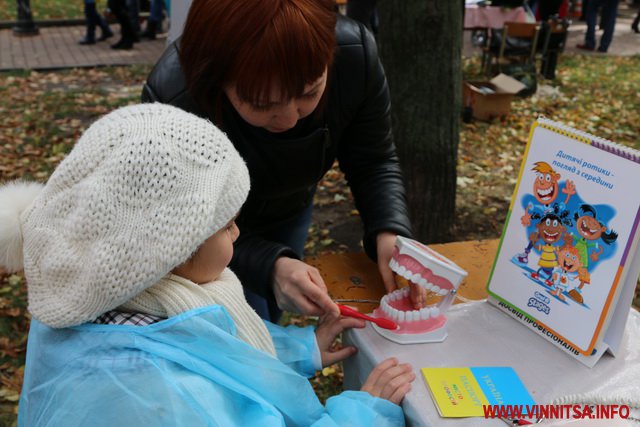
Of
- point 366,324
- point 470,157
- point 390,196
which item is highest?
point 390,196

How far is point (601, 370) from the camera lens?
1256 mm

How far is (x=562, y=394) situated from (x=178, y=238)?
0.81 metres

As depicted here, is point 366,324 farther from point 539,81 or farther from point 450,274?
point 539,81

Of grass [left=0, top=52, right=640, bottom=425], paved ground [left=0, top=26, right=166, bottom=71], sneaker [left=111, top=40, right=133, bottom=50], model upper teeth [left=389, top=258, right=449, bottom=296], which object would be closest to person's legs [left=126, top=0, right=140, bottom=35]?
paved ground [left=0, top=26, right=166, bottom=71]

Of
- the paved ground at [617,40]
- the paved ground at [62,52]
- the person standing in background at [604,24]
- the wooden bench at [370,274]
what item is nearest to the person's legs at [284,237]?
the wooden bench at [370,274]

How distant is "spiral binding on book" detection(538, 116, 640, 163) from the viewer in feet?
3.85

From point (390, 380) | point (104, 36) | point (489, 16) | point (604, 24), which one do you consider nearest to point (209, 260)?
point (390, 380)

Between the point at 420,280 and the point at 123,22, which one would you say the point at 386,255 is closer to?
the point at 420,280

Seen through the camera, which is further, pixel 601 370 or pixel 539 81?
pixel 539 81

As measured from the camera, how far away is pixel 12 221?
102cm

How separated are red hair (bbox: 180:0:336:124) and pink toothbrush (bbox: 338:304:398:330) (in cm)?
51

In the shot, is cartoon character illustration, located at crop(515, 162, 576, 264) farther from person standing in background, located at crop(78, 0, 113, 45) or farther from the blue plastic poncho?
person standing in background, located at crop(78, 0, 113, 45)

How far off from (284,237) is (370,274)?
401 millimetres

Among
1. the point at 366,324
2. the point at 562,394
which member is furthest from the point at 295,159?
the point at 562,394
